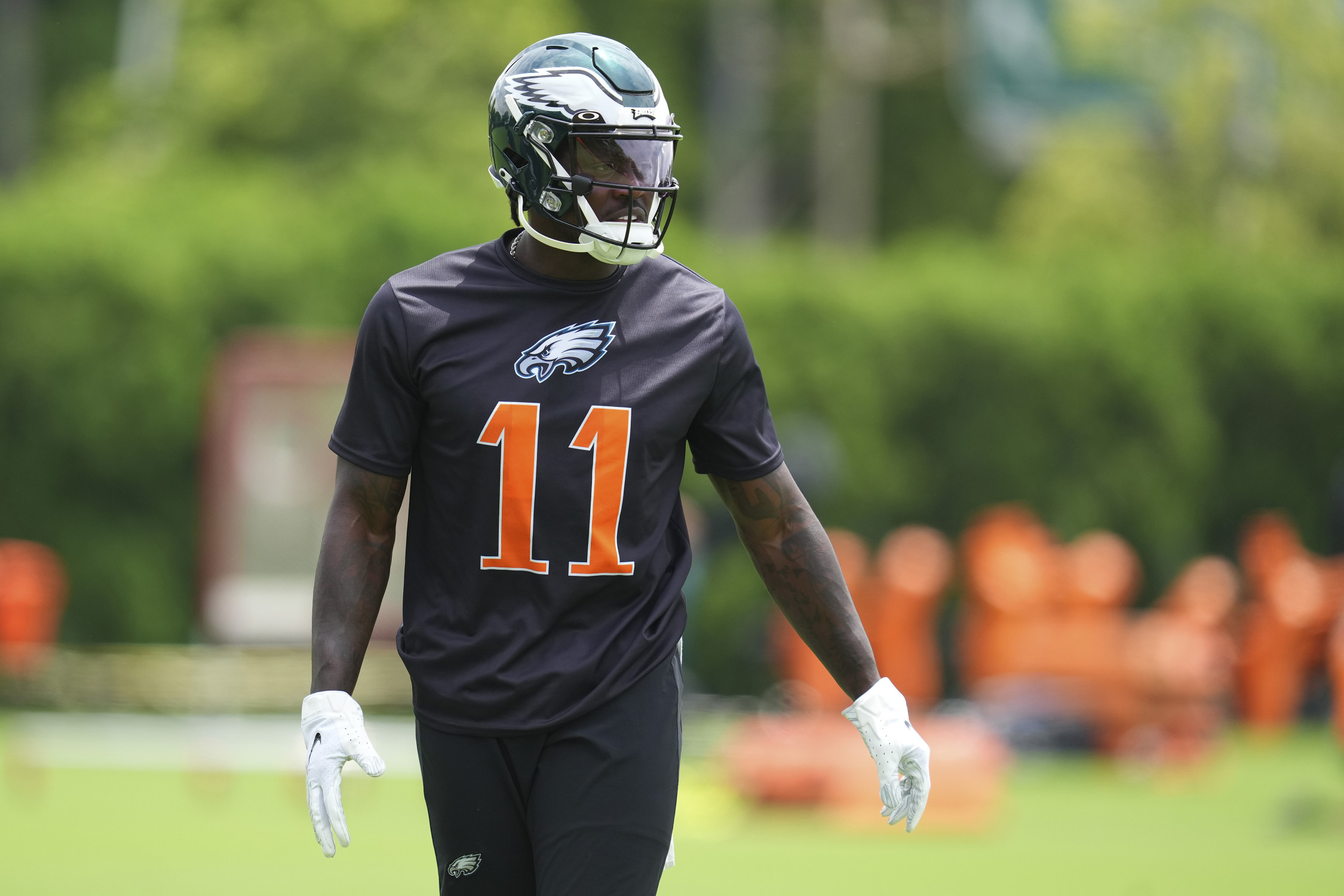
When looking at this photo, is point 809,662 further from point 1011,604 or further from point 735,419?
point 735,419

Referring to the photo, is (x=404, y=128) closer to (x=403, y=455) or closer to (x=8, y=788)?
(x=8, y=788)

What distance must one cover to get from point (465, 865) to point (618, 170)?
143 cm

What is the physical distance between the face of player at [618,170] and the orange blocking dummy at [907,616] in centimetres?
972

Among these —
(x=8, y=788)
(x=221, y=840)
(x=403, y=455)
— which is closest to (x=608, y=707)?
(x=403, y=455)

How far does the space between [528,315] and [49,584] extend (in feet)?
40.3

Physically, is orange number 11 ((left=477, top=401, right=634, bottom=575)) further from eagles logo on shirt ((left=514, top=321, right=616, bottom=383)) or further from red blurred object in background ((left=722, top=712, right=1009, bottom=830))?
red blurred object in background ((left=722, top=712, right=1009, bottom=830))

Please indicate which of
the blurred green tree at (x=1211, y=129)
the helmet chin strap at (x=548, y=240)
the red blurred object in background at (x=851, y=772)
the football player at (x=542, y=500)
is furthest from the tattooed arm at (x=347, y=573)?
the blurred green tree at (x=1211, y=129)

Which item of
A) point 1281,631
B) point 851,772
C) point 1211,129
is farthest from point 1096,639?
point 1211,129

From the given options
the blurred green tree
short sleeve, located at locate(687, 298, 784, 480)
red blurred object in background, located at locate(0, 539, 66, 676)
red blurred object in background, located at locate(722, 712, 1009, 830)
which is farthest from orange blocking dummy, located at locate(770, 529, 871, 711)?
short sleeve, located at locate(687, 298, 784, 480)

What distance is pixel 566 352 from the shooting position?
361cm

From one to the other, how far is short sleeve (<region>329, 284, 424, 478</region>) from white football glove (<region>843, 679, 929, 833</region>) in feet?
3.64

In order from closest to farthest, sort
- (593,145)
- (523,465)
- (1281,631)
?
1. (523,465)
2. (593,145)
3. (1281,631)

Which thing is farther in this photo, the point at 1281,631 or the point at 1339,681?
the point at 1281,631

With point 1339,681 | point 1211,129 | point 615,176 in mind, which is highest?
point 615,176
